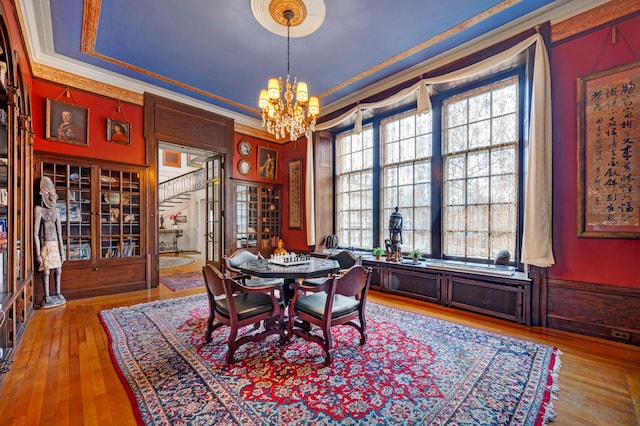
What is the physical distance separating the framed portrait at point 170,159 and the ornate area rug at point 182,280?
8016 mm

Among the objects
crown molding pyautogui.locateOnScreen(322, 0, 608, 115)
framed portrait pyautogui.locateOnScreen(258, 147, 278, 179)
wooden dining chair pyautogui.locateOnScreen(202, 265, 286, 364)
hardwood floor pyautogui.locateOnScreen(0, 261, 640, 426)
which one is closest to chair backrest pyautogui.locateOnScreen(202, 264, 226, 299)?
wooden dining chair pyautogui.locateOnScreen(202, 265, 286, 364)

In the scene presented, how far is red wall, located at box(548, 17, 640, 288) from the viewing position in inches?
108

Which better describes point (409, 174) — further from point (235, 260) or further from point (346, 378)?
point (346, 378)

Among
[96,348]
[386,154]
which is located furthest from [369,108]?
[96,348]

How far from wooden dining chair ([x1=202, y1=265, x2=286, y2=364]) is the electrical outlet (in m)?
3.31

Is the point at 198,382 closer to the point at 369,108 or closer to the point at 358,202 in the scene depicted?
the point at 358,202

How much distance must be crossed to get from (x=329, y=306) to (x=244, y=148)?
4.95 meters

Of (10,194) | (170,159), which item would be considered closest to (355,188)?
(10,194)

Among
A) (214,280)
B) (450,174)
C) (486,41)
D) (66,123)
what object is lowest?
(214,280)

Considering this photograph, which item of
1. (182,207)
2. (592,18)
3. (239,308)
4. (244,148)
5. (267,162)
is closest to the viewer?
(239,308)

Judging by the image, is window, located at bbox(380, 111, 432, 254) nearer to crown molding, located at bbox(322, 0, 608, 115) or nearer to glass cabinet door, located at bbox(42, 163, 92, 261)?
crown molding, located at bbox(322, 0, 608, 115)

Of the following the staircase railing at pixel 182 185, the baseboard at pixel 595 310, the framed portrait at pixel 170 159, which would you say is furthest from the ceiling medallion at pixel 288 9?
the framed portrait at pixel 170 159

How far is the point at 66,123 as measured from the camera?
4.25 m

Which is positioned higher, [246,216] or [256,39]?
[256,39]
